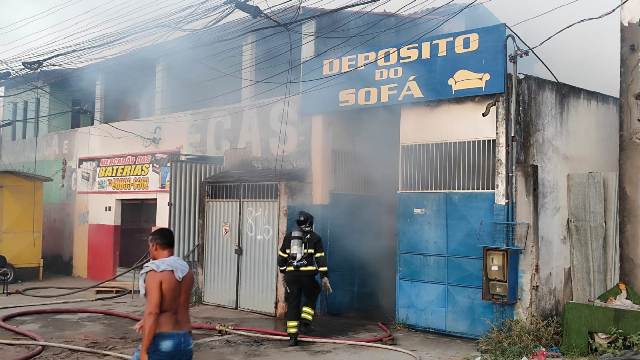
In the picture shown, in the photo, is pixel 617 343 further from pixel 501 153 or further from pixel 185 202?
pixel 185 202

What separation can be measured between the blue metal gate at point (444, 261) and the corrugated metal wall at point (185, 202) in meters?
5.22

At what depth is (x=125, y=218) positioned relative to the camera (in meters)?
17.6

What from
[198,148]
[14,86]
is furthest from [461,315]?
[14,86]

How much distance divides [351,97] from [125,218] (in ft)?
32.7

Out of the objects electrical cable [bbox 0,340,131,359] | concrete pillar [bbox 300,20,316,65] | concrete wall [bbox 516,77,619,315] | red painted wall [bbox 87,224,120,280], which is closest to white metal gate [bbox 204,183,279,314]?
electrical cable [bbox 0,340,131,359]

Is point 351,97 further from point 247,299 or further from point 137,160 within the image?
point 137,160

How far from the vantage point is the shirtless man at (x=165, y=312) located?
422 centimetres

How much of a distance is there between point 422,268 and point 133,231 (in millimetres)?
10869

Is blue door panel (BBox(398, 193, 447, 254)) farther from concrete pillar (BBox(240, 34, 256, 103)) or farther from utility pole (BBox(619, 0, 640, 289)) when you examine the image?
concrete pillar (BBox(240, 34, 256, 103))

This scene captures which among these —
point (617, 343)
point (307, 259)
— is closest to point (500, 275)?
point (617, 343)

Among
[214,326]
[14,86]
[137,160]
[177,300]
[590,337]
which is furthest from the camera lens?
[14,86]

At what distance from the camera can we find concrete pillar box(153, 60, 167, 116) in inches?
701

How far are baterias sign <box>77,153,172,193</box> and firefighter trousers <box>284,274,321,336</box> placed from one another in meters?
7.52

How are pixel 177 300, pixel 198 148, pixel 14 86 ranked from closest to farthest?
pixel 177 300 < pixel 198 148 < pixel 14 86
